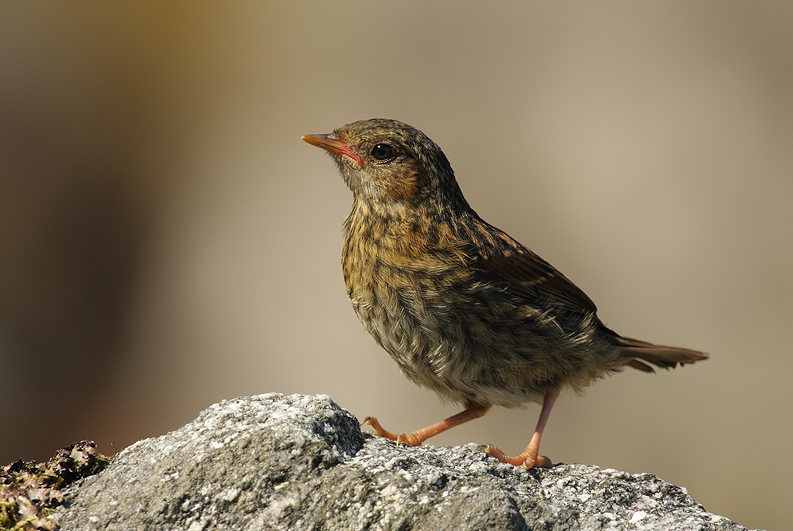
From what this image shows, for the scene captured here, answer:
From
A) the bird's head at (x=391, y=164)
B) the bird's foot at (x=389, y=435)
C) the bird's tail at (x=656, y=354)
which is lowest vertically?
the bird's foot at (x=389, y=435)

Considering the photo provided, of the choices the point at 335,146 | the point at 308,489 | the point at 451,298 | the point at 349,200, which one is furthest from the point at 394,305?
the point at 349,200

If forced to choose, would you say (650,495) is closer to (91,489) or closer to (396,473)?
(396,473)

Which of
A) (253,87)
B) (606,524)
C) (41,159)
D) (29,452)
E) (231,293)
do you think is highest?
(253,87)

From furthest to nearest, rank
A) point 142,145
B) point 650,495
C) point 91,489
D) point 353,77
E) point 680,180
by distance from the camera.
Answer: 1. point 142,145
2. point 353,77
3. point 680,180
4. point 650,495
5. point 91,489

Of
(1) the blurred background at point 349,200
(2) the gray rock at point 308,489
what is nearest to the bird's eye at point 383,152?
(2) the gray rock at point 308,489

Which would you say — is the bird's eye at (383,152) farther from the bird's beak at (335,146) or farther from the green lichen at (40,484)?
the green lichen at (40,484)

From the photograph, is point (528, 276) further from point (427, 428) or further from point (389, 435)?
point (389, 435)

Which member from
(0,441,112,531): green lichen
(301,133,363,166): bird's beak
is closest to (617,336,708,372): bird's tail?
(301,133,363,166): bird's beak

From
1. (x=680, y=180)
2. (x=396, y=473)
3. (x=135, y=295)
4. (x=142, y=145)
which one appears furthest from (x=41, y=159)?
(x=396, y=473)
